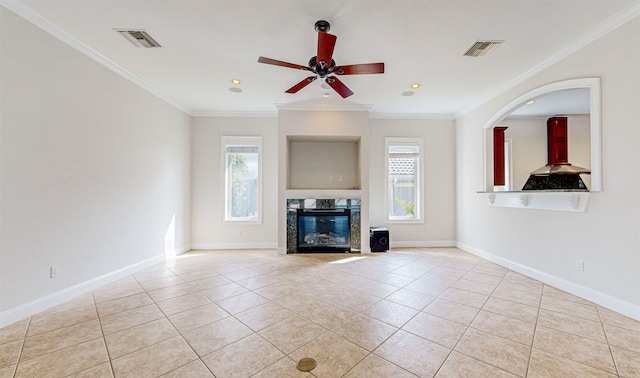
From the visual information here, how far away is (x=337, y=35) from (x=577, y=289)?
400 cm

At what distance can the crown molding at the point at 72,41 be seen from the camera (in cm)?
233

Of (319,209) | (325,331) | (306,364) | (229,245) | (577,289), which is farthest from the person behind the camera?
(229,245)

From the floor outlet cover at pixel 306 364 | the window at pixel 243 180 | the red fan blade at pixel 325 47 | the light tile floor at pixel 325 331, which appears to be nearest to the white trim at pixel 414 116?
the window at pixel 243 180

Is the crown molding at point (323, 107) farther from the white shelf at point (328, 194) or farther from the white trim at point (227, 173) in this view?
the white shelf at point (328, 194)

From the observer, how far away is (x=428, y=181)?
5613mm

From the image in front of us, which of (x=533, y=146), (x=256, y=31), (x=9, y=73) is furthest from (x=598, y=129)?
(x=9, y=73)

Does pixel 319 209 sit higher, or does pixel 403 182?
pixel 403 182

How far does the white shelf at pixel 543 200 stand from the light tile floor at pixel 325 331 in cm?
104

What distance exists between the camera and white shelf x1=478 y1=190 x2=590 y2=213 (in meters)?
2.95

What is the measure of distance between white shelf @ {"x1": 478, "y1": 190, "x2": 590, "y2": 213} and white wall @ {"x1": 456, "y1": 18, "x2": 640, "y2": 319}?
2.9 inches

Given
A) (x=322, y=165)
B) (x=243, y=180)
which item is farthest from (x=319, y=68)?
(x=243, y=180)

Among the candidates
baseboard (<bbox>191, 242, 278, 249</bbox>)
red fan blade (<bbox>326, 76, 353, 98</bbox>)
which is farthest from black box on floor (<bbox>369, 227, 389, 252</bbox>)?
red fan blade (<bbox>326, 76, 353, 98</bbox>)

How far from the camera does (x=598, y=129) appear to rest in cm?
272

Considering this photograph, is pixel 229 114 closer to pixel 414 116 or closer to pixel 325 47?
pixel 325 47
